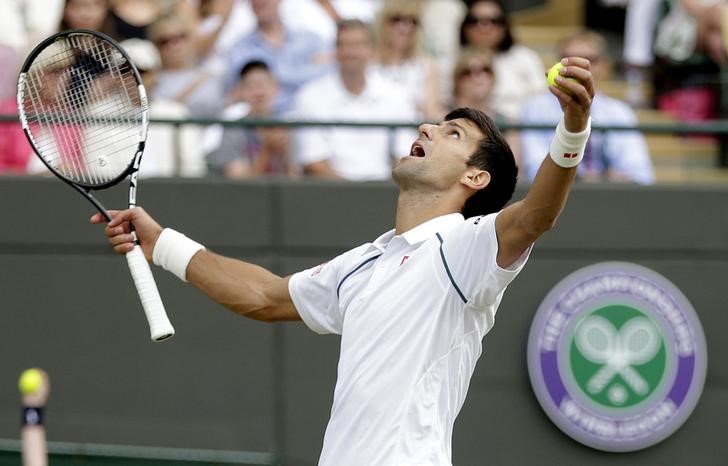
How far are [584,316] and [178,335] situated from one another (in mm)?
2166

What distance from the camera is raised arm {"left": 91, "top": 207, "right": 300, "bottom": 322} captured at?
4.80m

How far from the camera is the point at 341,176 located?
7566 mm

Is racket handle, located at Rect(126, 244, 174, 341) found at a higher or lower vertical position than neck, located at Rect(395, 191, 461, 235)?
lower

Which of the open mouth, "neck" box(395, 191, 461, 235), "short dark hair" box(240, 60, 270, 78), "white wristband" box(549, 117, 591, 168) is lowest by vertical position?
"neck" box(395, 191, 461, 235)

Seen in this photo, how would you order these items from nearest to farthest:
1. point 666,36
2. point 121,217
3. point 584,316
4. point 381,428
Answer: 1. point 381,428
2. point 121,217
3. point 584,316
4. point 666,36

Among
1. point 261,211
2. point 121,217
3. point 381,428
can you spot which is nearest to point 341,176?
point 261,211

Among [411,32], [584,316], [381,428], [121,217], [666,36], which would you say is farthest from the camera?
[666,36]

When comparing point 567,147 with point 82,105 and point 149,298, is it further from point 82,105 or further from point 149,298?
point 82,105

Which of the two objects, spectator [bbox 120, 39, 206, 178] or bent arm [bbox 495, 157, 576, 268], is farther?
spectator [bbox 120, 39, 206, 178]

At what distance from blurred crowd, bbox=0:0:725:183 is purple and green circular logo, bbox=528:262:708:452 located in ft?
Result: 2.33

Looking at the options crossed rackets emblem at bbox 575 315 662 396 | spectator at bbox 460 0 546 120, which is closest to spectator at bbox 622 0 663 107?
spectator at bbox 460 0 546 120

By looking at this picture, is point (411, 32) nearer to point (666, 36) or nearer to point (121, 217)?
point (666, 36)

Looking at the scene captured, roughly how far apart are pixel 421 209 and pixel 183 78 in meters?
3.94

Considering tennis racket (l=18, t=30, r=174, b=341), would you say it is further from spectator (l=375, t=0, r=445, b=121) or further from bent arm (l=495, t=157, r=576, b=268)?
spectator (l=375, t=0, r=445, b=121)
